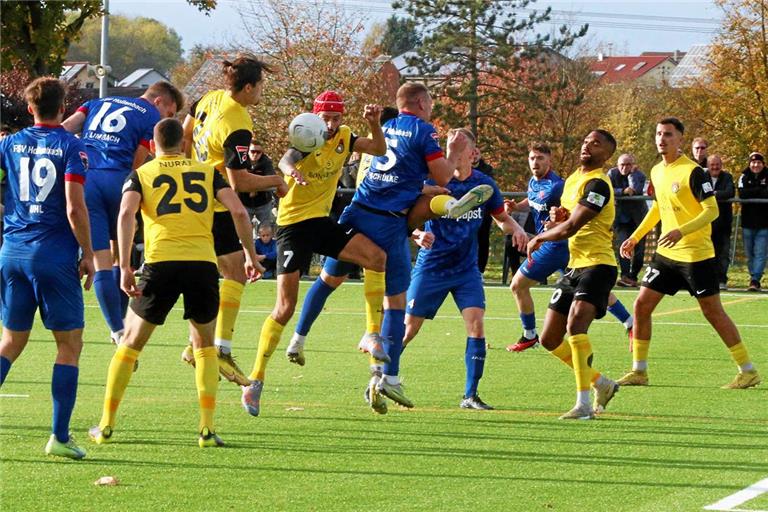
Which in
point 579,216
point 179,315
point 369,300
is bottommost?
point 179,315

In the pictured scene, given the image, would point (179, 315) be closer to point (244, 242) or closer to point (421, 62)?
point (244, 242)

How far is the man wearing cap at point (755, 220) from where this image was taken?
71.0ft

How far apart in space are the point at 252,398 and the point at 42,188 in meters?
2.42

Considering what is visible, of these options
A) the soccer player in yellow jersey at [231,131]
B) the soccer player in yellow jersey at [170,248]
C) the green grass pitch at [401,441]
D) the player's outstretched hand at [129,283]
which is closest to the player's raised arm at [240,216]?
the soccer player in yellow jersey at [170,248]

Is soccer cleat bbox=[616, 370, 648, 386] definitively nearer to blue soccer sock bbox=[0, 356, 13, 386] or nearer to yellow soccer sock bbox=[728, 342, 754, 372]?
yellow soccer sock bbox=[728, 342, 754, 372]

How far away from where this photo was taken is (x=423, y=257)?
1066 cm

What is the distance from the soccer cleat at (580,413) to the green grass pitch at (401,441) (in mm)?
171

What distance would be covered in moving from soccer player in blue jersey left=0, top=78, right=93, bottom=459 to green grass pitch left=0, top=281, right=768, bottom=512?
54 cm

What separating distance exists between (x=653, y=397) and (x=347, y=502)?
4.92 meters

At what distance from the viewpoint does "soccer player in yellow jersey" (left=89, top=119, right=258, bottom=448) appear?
7.84m

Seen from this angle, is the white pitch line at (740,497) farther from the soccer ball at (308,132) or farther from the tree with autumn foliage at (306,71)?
the tree with autumn foliage at (306,71)

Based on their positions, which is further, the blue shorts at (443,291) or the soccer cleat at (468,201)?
the blue shorts at (443,291)

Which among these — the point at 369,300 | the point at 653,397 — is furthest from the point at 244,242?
the point at 653,397

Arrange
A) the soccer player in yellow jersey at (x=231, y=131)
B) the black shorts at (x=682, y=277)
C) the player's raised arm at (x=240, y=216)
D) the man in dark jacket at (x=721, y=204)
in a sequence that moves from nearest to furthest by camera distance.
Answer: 1. the player's raised arm at (x=240, y=216)
2. the soccer player in yellow jersey at (x=231, y=131)
3. the black shorts at (x=682, y=277)
4. the man in dark jacket at (x=721, y=204)
